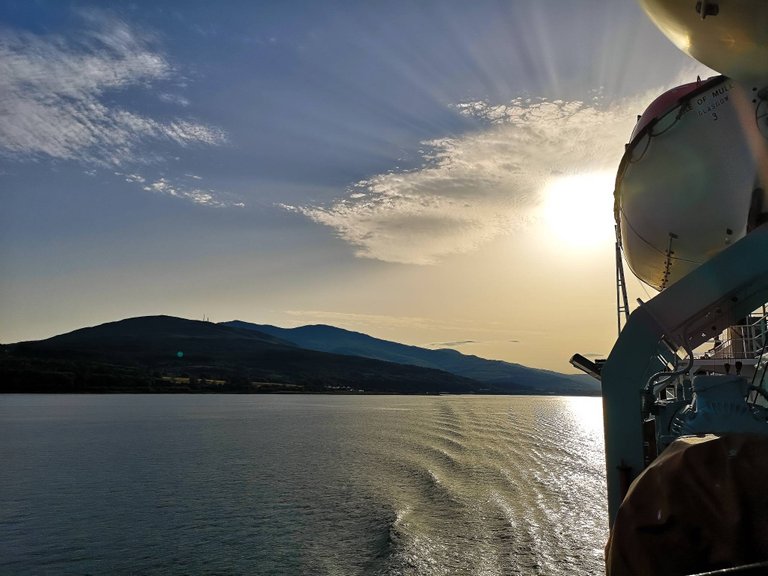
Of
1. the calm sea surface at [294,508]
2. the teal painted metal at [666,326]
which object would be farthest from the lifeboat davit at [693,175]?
the calm sea surface at [294,508]

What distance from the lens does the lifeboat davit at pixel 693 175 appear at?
12266mm

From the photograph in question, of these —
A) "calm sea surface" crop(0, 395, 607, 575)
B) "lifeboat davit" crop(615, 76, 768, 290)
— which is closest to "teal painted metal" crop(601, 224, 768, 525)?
"lifeboat davit" crop(615, 76, 768, 290)

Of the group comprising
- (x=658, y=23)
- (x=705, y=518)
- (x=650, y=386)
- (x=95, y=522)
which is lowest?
(x=95, y=522)

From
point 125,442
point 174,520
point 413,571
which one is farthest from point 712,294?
point 125,442

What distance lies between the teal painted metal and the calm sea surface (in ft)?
24.5

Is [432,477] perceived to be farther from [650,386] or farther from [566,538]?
[650,386]

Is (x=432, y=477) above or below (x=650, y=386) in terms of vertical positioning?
below

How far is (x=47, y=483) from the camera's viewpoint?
25.5 metres

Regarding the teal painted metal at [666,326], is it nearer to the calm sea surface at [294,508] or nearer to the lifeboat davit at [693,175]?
the lifeboat davit at [693,175]

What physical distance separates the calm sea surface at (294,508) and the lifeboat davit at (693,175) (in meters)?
9.08

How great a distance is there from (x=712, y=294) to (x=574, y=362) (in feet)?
17.9

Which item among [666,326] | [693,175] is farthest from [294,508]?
[693,175]

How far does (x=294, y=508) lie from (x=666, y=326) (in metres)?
16.4

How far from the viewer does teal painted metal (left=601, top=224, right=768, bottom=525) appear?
795cm
